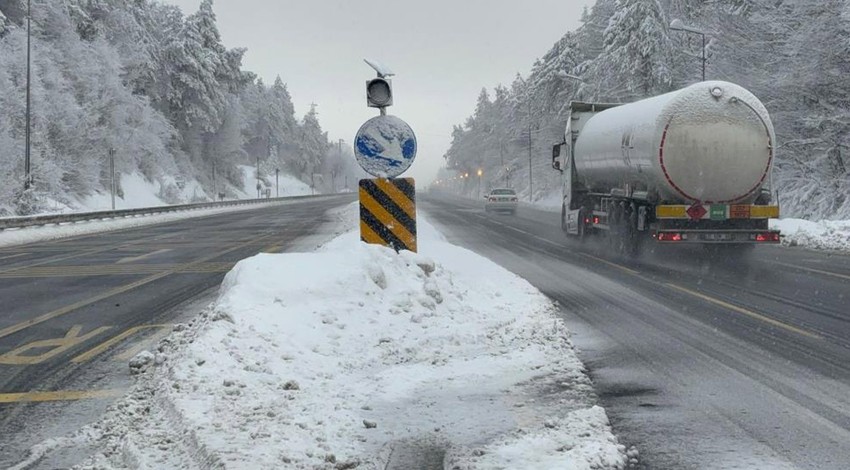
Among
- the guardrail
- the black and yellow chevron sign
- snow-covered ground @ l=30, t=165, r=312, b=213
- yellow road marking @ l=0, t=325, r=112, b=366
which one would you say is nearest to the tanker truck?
the black and yellow chevron sign

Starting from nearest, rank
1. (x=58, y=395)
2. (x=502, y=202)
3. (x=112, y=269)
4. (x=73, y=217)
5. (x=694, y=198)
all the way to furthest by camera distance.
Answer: (x=58, y=395), (x=694, y=198), (x=112, y=269), (x=73, y=217), (x=502, y=202)

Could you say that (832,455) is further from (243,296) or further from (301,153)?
(301,153)

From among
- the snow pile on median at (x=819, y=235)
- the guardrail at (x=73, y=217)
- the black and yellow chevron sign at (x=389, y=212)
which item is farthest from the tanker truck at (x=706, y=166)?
the guardrail at (x=73, y=217)

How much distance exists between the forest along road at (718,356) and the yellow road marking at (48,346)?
519 cm

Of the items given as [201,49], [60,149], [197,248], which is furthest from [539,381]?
[201,49]

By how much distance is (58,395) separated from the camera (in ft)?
17.1

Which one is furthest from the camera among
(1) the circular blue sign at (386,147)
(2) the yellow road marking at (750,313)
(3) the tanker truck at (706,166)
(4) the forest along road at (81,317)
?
(3) the tanker truck at (706,166)

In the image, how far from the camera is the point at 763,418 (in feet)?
15.2

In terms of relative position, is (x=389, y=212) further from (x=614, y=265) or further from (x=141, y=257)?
(x=141, y=257)

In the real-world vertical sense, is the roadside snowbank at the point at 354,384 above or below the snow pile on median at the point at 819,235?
below

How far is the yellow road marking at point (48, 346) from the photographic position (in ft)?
20.8

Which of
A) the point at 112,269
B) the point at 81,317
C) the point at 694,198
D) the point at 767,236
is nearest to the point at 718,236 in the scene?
the point at 694,198

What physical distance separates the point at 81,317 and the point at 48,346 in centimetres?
178

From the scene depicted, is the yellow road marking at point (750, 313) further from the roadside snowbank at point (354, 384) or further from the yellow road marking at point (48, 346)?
the yellow road marking at point (48, 346)
